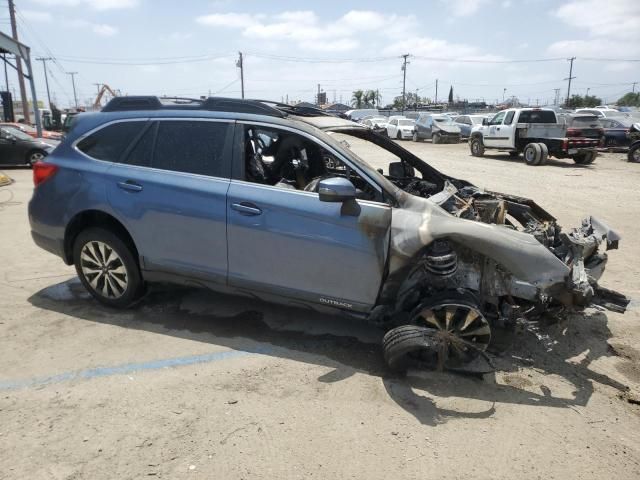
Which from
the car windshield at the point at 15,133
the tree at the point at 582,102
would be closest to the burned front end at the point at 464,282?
the car windshield at the point at 15,133

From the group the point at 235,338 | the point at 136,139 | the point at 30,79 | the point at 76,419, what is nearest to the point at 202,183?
the point at 136,139

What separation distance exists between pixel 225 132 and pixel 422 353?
2.35 metres

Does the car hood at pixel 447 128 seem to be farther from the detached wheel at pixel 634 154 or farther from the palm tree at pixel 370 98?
the palm tree at pixel 370 98

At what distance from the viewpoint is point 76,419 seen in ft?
9.77

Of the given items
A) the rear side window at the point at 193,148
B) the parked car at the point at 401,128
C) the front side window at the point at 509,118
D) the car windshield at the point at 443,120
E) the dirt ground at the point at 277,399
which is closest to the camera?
the dirt ground at the point at 277,399

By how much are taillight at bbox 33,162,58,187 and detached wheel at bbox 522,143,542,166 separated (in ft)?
55.1

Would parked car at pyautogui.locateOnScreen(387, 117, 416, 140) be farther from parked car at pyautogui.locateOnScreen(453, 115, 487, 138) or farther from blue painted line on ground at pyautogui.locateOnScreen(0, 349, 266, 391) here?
blue painted line on ground at pyautogui.locateOnScreen(0, 349, 266, 391)

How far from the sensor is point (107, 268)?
4340mm

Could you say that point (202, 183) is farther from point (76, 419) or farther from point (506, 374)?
point (506, 374)

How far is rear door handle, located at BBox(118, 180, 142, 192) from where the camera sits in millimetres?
4047

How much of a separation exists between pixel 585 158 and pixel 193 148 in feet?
57.5

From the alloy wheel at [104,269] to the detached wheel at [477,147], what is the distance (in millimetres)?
19553

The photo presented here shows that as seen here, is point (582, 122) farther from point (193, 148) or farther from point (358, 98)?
point (358, 98)

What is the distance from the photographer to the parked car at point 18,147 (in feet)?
47.5
